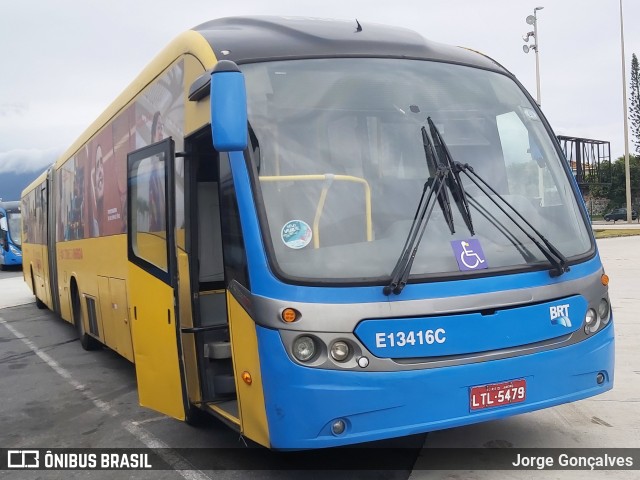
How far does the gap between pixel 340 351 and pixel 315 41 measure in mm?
2260

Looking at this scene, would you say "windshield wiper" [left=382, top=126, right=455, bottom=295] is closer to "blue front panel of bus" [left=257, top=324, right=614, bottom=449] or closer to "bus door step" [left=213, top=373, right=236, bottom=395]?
"blue front panel of bus" [left=257, top=324, right=614, bottom=449]

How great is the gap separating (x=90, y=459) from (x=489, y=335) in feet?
10.6

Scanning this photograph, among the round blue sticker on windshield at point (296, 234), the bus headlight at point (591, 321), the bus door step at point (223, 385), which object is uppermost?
the round blue sticker on windshield at point (296, 234)

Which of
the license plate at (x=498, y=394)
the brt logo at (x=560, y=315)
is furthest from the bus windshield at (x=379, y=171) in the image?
the license plate at (x=498, y=394)

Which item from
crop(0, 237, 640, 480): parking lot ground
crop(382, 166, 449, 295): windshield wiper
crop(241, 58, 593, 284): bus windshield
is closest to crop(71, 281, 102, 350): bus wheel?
crop(0, 237, 640, 480): parking lot ground

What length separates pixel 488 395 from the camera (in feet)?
14.2

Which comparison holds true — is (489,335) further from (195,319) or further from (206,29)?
(206,29)

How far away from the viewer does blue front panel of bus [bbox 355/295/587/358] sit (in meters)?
4.13

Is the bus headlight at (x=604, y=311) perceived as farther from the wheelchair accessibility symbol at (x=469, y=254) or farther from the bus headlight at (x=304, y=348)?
the bus headlight at (x=304, y=348)

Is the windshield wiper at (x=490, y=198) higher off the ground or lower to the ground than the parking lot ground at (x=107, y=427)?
higher

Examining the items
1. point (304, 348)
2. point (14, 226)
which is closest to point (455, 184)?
point (304, 348)

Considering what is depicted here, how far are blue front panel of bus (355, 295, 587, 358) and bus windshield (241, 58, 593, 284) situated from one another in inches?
10.8

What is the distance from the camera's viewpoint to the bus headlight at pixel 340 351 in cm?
410

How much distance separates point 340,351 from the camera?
4.11 meters
